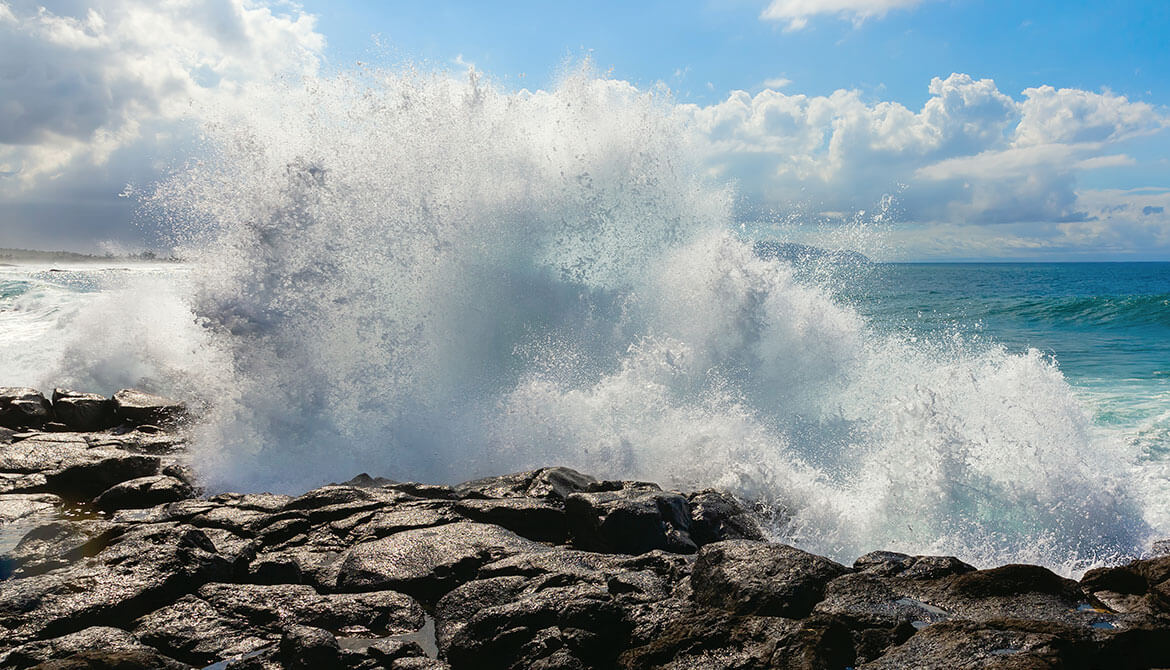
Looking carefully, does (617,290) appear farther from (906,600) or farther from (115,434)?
(906,600)

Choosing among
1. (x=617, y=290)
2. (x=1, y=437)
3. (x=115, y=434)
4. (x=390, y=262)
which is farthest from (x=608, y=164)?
(x=1, y=437)

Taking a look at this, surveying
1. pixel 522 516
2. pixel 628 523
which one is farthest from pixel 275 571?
pixel 628 523

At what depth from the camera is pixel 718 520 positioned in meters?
7.04

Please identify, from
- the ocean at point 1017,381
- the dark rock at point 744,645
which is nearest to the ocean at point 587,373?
the ocean at point 1017,381

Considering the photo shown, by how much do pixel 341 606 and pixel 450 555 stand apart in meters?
0.91

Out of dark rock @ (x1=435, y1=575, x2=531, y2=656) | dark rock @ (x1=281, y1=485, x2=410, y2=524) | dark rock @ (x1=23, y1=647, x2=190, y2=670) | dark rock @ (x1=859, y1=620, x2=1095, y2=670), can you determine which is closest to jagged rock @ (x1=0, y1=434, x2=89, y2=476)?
dark rock @ (x1=281, y1=485, x2=410, y2=524)

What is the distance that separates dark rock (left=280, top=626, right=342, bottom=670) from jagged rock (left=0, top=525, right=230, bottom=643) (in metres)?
1.28

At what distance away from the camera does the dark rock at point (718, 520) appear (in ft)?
22.5

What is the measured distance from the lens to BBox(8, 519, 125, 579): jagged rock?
17.7ft

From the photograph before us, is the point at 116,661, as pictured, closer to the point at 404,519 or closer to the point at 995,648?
the point at 404,519

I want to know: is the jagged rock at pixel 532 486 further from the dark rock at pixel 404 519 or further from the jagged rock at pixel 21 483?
the jagged rock at pixel 21 483

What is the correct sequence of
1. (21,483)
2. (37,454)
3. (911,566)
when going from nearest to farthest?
(911,566) < (21,483) < (37,454)

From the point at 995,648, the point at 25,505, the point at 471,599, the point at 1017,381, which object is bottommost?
the point at 25,505

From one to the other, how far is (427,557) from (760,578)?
246cm
